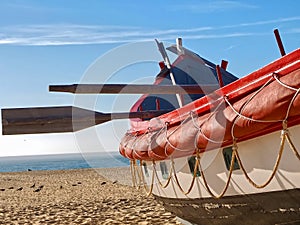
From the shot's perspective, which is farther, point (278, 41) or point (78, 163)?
point (78, 163)

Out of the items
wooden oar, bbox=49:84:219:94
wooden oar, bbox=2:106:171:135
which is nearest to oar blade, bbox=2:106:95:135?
wooden oar, bbox=2:106:171:135

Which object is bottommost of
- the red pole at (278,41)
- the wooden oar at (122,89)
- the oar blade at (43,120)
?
the oar blade at (43,120)

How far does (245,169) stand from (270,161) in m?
0.33

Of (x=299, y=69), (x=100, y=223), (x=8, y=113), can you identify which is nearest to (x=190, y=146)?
(x=299, y=69)

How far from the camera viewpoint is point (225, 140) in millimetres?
3199

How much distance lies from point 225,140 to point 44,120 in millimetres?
1672

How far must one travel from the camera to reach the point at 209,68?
21.4 feet

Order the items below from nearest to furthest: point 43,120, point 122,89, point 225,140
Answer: point 225,140, point 43,120, point 122,89

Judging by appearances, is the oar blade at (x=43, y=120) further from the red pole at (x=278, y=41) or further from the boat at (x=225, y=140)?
the red pole at (x=278, y=41)

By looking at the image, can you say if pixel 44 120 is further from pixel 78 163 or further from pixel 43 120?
pixel 78 163

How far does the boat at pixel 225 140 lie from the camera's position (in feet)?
8.95

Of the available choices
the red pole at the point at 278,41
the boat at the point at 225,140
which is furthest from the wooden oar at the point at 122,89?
the red pole at the point at 278,41

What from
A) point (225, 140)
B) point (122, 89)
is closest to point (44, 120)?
point (122, 89)

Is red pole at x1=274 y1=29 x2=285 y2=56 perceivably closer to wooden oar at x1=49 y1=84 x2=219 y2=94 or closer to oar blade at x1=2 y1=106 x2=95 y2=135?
wooden oar at x1=49 y1=84 x2=219 y2=94
